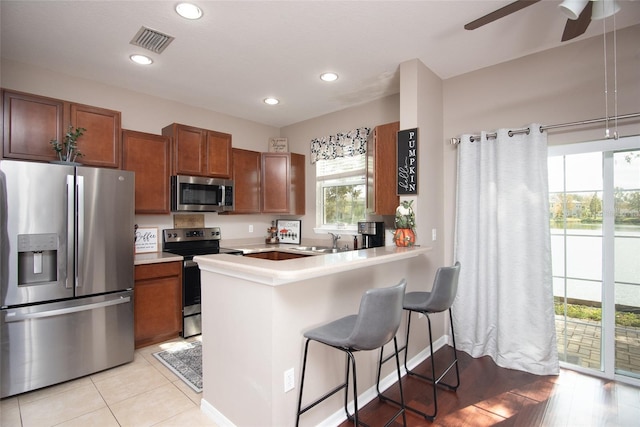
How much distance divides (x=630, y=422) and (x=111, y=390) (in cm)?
362

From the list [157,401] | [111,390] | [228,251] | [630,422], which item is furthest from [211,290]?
[630,422]

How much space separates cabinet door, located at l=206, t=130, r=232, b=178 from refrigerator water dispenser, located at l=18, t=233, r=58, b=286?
5.88ft

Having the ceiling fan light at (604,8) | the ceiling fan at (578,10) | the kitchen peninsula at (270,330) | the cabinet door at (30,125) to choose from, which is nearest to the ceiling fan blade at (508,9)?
the ceiling fan at (578,10)

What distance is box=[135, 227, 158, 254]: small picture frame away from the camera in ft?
11.9

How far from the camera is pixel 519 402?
2.27 metres

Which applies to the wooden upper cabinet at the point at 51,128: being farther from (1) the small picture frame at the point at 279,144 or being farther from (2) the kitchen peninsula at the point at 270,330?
(1) the small picture frame at the point at 279,144

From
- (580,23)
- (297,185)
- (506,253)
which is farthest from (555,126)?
(297,185)

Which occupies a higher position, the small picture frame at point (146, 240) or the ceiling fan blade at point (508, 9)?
the ceiling fan blade at point (508, 9)

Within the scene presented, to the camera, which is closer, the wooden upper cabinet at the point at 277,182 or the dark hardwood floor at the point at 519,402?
the dark hardwood floor at the point at 519,402

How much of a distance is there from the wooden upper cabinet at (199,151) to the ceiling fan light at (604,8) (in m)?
3.58

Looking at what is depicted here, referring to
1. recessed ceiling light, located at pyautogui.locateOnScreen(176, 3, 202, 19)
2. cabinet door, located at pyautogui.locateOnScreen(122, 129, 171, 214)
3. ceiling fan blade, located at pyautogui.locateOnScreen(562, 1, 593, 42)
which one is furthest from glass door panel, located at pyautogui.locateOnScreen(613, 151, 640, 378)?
cabinet door, located at pyautogui.locateOnScreen(122, 129, 171, 214)

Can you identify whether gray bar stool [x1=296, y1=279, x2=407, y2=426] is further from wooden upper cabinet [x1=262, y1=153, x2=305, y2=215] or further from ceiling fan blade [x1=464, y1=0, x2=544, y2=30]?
wooden upper cabinet [x1=262, y1=153, x2=305, y2=215]

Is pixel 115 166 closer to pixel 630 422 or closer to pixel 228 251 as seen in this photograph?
pixel 228 251

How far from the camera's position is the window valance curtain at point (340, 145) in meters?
4.03
